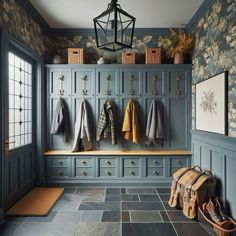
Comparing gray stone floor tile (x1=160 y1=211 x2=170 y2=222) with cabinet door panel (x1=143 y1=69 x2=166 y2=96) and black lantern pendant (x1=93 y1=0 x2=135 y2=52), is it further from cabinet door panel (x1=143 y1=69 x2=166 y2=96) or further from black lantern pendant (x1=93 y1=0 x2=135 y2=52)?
black lantern pendant (x1=93 y1=0 x2=135 y2=52)

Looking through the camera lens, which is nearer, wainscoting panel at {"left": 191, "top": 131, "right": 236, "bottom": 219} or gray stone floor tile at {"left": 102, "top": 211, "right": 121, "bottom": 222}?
wainscoting panel at {"left": 191, "top": 131, "right": 236, "bottom": 219}

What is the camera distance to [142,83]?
141 inches

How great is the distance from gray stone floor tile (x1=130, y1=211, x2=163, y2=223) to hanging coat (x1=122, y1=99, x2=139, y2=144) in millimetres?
1179

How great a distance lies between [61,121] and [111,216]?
5.74ft

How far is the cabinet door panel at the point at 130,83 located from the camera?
11.7ft

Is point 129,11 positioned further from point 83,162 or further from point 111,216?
point 111,216

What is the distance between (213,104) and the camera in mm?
2639

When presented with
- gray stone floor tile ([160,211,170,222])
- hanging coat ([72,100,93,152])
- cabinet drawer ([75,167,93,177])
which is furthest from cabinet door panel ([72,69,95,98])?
gray stone floor tile ([160,211,170,222])

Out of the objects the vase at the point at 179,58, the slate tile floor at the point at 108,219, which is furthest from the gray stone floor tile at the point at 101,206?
the vase at the point at 179,58

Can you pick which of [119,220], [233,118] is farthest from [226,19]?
[119,220]

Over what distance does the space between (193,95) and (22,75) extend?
282cm

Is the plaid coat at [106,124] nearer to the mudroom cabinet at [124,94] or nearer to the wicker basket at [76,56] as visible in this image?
the mudroom cabinet at [124,94]

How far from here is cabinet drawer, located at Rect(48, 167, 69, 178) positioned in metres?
3.48

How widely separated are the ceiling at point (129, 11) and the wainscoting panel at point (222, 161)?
1.92 m
